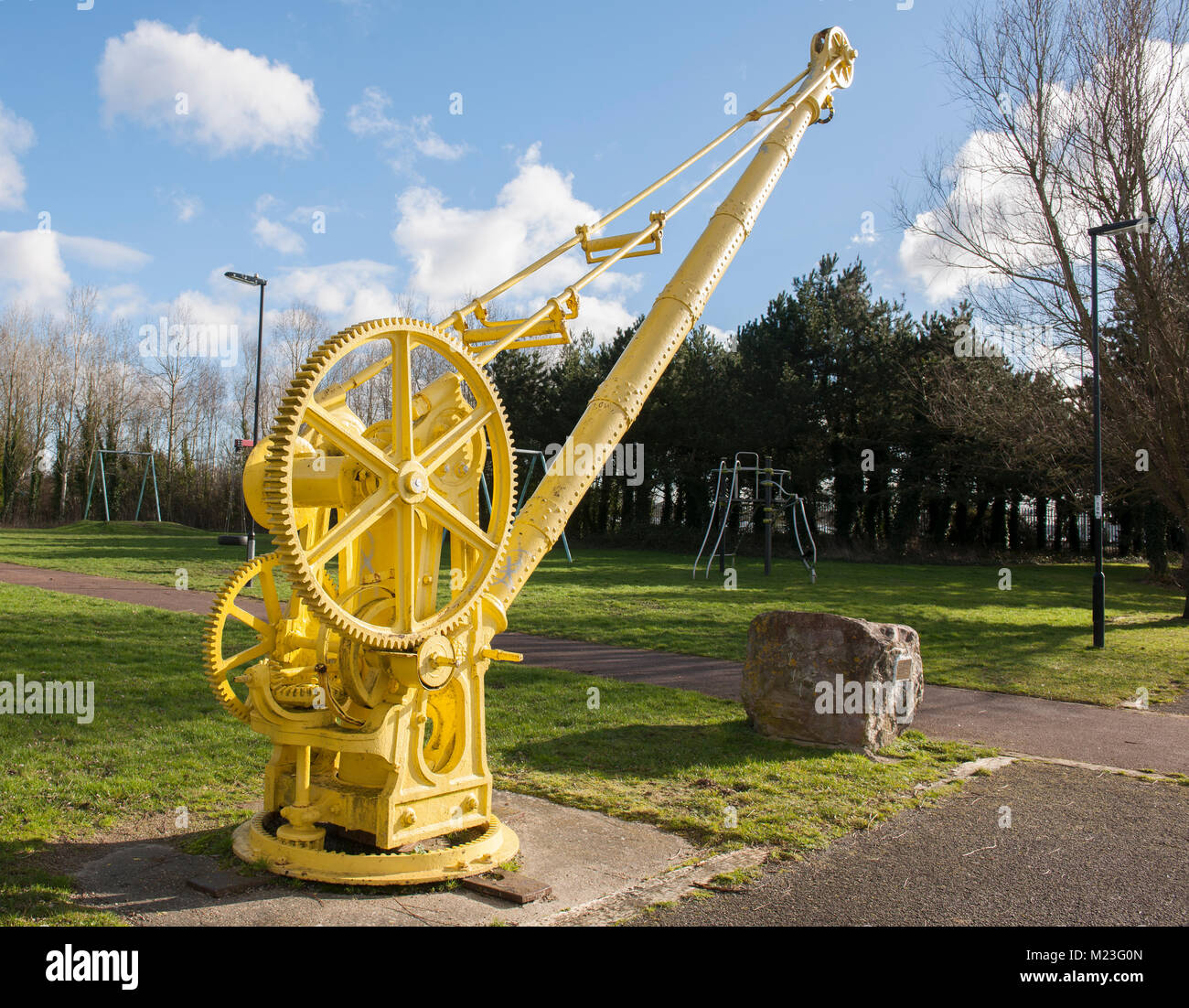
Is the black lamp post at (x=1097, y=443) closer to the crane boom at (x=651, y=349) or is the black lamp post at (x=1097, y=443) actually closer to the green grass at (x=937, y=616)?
the green grass at (x=937, y=616)

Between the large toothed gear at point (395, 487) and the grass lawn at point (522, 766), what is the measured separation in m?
1.86

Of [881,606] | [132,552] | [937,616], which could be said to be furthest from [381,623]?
[132,552]

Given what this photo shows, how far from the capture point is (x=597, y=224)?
255 inches

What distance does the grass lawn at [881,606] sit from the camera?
12789 mm

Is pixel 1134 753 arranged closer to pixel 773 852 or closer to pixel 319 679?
pixel 773 852

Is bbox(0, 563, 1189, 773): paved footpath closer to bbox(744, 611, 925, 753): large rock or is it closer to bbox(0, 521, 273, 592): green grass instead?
bbox(744, 611, 925, 753): large rock

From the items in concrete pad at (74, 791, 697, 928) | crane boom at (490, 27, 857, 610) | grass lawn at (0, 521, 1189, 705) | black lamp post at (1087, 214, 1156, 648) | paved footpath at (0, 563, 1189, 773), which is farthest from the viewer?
black lamp post at (1087, 214, 1156, 648)

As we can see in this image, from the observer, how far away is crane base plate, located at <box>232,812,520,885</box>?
4.70 meters

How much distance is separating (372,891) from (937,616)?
15.8m

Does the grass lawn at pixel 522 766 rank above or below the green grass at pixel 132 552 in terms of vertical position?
below

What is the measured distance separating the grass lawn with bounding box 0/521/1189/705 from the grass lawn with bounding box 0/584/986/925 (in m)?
4.03

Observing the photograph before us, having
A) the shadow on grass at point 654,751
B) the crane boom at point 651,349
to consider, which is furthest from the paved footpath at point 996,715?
the crane boom at point 651,349

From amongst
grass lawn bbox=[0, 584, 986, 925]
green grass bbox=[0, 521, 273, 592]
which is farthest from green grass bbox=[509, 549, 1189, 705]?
green grass bbox=[0, 521, 273, 592]

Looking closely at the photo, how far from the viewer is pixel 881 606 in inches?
765
